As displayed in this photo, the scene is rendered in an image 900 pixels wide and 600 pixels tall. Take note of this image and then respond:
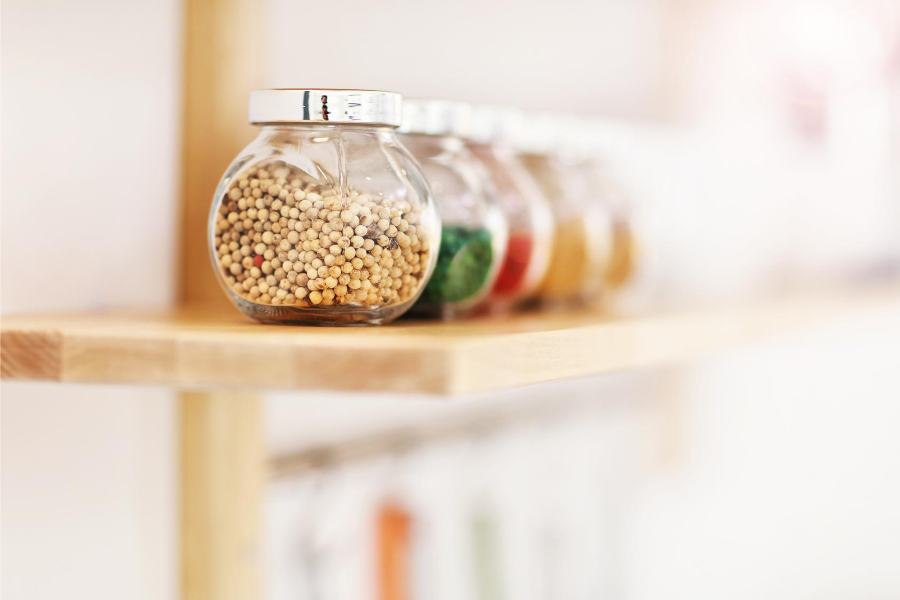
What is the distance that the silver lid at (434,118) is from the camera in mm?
760

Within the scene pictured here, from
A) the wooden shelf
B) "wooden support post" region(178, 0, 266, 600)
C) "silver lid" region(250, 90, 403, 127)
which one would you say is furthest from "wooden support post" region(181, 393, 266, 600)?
"silver lid" region(250, 90, 403, 127)

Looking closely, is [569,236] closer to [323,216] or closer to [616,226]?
[616,226]

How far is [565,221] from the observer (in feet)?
2.99

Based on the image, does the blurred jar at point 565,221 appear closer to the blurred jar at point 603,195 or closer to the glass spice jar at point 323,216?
the blurred jar at point 603,195

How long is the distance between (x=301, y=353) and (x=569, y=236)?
1.37ft

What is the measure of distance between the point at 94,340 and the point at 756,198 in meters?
0.94

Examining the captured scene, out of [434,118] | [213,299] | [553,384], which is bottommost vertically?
[553,384]

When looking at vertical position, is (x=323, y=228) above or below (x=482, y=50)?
below

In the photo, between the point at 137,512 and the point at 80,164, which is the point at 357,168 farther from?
the point at 137,512

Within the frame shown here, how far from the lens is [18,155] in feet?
2.28

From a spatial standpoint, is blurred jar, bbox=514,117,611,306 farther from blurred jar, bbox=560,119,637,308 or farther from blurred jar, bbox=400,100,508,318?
blurred jar, bbox=400,100,508,318

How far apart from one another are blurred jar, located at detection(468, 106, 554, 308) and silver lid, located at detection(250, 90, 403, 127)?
18cm

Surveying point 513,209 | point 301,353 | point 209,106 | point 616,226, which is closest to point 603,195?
point 616,226

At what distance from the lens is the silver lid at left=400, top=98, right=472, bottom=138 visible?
0.76 metres
